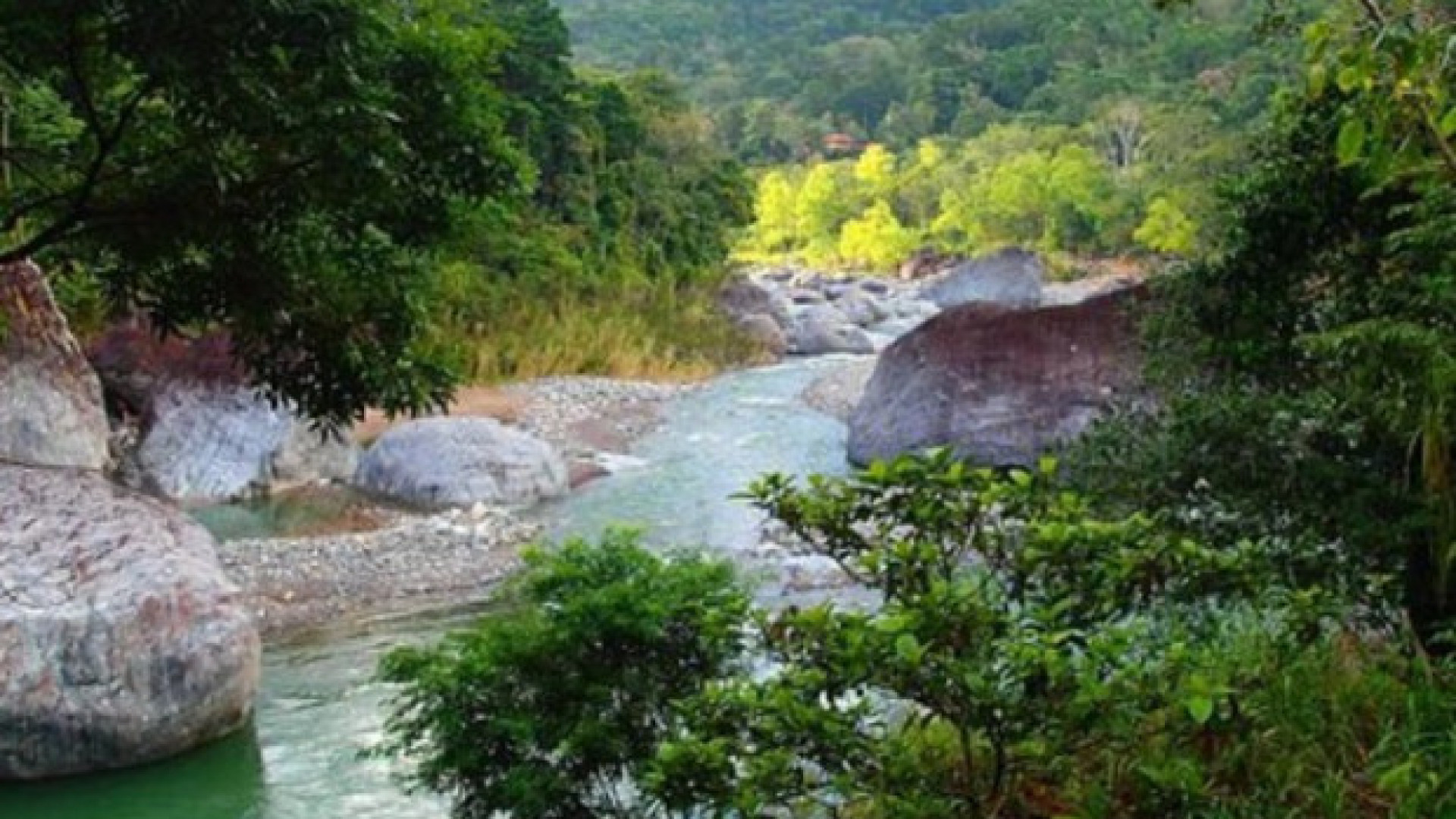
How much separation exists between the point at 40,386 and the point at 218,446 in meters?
3.50

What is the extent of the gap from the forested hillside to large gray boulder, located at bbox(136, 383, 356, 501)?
17.4 meters

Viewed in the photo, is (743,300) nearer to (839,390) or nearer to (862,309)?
(862,309)

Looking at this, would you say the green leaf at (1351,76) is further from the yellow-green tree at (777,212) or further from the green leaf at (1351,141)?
the yellow-green tree at (777,212)

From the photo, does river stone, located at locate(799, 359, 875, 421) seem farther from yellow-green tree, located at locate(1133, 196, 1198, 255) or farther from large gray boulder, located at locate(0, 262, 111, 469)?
yellow-green tree, located at locate(1133, 196, 1198, 255)

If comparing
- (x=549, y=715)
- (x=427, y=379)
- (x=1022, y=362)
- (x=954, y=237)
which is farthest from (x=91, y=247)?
(x=954, y=237)

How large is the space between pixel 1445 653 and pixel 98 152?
4.22 m

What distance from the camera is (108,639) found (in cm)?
707

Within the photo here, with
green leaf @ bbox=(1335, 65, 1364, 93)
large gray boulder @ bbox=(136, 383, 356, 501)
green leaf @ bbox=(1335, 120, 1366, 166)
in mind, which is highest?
green leaf @ bbox=(1335, 65, 1364, 93)

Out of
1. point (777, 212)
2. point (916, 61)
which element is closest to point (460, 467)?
point (777, 212)

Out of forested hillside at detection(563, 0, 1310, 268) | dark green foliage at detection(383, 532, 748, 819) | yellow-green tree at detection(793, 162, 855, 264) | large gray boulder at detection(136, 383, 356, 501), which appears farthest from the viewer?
yellow-green tree at detection(793, 162, 855, 264)

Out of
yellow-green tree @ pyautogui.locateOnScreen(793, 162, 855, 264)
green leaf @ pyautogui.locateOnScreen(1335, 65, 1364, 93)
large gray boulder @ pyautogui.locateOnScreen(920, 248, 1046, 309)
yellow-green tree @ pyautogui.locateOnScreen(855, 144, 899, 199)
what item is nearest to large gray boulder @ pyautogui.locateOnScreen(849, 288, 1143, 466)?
green leaf @ pyautogui.locateOnScreen(1335, 65, 1364, 93)

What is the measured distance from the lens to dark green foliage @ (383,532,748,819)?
16.1 ft

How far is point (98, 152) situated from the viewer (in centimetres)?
432

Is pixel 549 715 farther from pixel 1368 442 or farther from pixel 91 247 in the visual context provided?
pixel 1368 442
